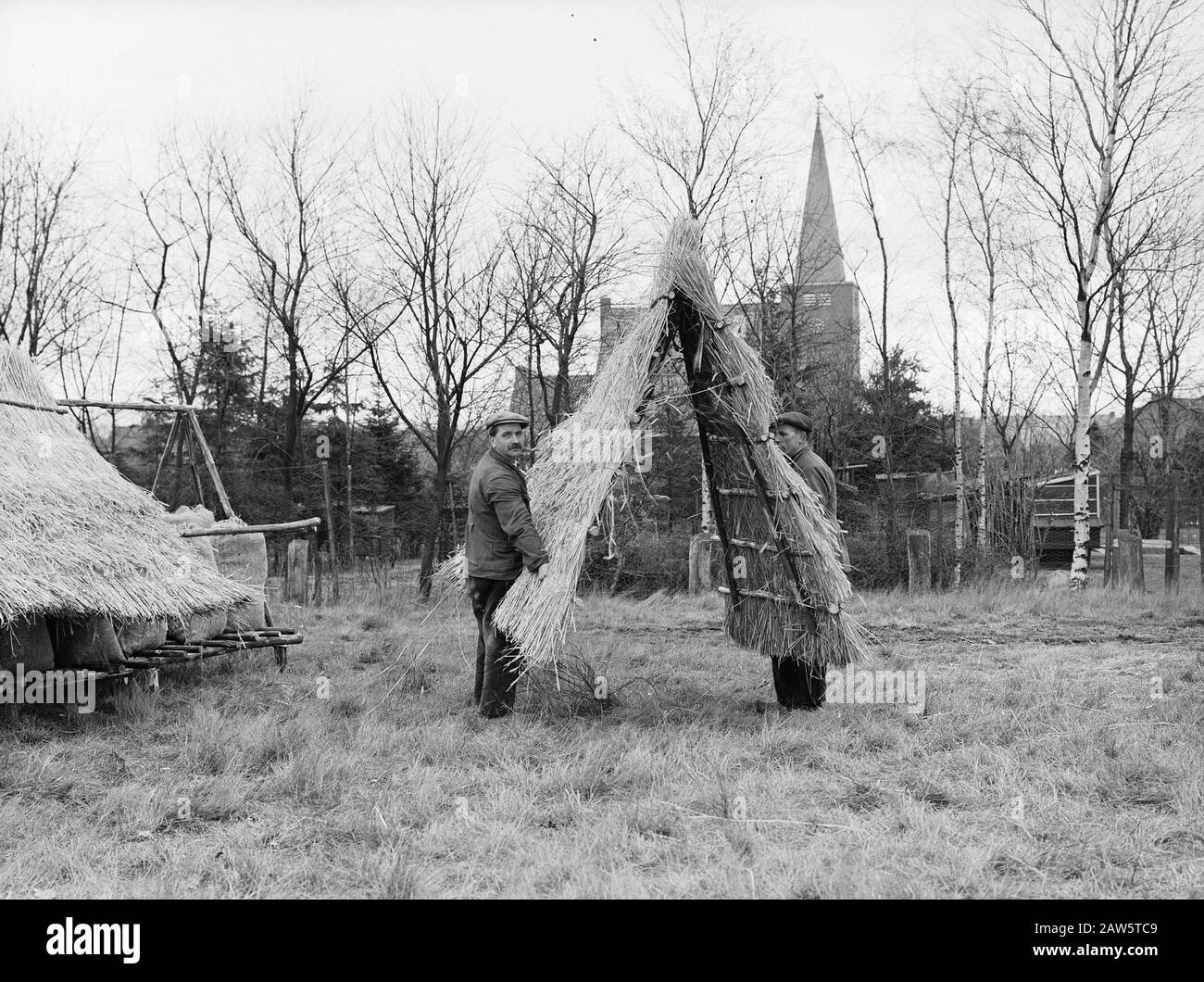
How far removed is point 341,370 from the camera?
14914 mm

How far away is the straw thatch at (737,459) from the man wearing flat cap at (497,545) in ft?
0.66

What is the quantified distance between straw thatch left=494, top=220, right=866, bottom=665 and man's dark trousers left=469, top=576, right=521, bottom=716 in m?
0.30

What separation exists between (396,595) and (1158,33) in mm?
11563

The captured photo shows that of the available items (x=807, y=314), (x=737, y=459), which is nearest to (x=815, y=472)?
(x=737, y=459)

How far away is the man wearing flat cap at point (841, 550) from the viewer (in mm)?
5469

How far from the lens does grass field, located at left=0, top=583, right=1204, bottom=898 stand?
3.10 metres

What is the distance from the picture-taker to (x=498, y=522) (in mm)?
5410

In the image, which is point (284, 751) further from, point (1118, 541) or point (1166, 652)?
point (1118, 541)

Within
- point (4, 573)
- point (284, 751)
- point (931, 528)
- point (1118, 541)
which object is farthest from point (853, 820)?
point (931, 528)

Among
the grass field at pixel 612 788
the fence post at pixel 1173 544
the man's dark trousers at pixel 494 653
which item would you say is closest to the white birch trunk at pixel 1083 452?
the fence post at pixel 1173 544

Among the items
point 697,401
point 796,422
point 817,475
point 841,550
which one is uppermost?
point 697,401

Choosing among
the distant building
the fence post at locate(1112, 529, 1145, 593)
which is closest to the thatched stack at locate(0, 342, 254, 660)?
the distant building

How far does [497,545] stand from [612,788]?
5.91ft

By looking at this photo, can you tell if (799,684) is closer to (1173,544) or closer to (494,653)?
(494,653)
